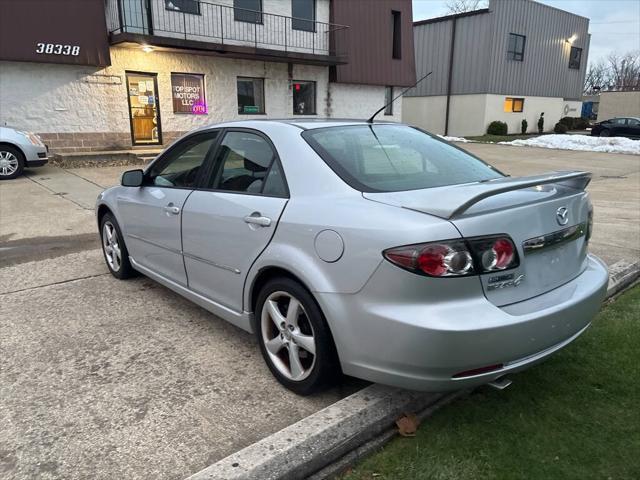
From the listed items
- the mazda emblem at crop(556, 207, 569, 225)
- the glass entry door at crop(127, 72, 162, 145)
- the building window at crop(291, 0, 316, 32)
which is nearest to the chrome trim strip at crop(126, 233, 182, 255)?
the mazda emblem at crop(556, 207, 569, 225)

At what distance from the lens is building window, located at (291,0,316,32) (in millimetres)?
18719

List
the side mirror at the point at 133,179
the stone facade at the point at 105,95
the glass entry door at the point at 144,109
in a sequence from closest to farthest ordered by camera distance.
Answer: the side mirror at the point at 133,179 → the stone facade at the point at 105,95 → the glass entry door at the point at 144,109

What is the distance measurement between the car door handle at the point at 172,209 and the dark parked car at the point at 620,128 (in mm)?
32557

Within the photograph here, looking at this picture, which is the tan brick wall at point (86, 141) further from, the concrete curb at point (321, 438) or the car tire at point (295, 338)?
the concrete curb at point (321, 438)

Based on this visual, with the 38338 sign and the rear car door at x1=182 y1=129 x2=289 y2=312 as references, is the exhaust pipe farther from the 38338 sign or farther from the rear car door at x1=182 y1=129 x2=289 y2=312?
the 38338 sign

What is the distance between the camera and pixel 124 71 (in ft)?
50.3

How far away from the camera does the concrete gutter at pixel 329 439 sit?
7.09 ft

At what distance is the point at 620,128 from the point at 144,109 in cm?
2706

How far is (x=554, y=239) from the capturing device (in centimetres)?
249

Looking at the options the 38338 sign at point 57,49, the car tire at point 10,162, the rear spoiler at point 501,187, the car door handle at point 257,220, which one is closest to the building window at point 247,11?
the 38338 sign at point 57,49

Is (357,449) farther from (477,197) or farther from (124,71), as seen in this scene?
(124,71)

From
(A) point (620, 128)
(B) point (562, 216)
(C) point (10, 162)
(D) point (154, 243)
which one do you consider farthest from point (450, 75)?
(B) point (562, 216)

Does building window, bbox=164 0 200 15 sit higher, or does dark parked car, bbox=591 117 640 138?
building window, bbox=164 0 200 15

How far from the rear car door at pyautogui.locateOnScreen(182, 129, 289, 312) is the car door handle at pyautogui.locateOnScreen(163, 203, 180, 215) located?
0.12 meters
